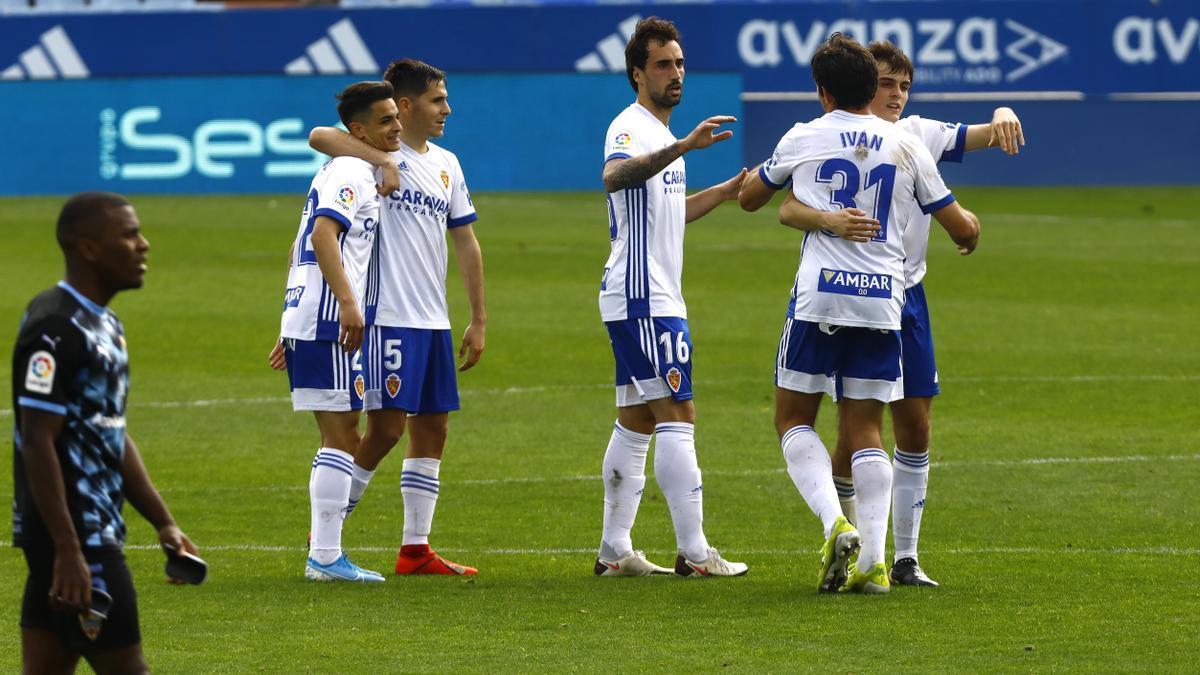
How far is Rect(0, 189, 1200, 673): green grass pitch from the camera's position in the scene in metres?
6.18

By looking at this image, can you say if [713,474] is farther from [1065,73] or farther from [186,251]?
[1065,73]

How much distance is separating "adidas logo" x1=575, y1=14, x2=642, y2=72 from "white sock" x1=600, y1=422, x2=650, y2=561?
2409 cm

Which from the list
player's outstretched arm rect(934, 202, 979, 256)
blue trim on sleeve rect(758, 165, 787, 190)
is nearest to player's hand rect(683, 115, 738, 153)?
blue trim on sleeve rect(758, 165, 787, 190)

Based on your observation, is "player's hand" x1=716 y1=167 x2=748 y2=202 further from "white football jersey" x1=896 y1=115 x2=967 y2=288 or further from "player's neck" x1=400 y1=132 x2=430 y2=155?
"player's neck" x1=400 y1=132 x2=430 y2=155

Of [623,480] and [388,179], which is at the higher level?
[388,179]

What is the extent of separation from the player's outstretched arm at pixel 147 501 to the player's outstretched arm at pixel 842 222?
9.10 feet

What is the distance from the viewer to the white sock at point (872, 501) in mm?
6820

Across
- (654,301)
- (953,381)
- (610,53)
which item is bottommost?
(953,381)

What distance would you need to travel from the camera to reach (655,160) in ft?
23.2

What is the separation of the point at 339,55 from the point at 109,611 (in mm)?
26571

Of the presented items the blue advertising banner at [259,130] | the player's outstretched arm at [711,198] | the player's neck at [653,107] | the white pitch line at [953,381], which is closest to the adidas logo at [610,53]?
the blue advertising banner at [259,130]

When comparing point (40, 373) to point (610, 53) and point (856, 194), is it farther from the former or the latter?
point (610, 53)

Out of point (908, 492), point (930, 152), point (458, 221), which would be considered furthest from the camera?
point (458, 221)

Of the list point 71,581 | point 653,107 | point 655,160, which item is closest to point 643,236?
point 655,160
